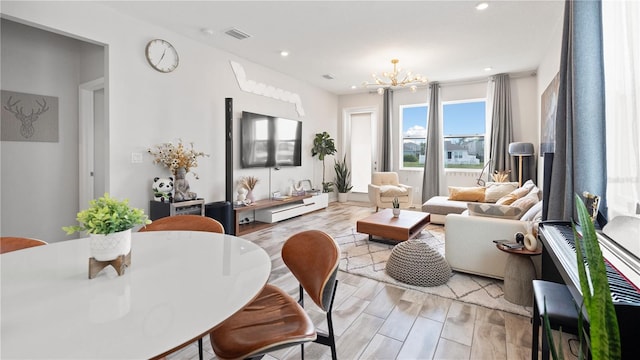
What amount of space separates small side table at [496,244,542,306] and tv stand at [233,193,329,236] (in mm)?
3289

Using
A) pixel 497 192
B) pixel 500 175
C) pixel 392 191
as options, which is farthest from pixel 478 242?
pixel 500 175

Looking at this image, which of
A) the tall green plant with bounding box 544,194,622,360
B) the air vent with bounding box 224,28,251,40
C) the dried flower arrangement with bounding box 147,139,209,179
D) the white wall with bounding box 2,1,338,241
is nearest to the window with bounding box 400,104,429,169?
the white wall with bounding box 2,1,338,241

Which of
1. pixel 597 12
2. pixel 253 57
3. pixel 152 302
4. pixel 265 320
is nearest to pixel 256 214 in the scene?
pixel 253 57

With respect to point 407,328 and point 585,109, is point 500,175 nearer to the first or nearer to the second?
point 585,109

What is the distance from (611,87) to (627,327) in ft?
6.06

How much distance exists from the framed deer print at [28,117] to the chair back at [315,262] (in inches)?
153

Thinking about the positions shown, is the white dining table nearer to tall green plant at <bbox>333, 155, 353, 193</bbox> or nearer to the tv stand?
the tv stand

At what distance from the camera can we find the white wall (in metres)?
3.04

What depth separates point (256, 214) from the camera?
5.11 m

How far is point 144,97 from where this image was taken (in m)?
3.52

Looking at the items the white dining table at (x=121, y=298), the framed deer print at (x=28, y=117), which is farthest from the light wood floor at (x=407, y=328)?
the framed deer print at (x=28, y=117)

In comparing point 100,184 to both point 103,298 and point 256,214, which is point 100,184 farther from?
point 103,298

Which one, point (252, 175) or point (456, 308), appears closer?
point (456, 308)

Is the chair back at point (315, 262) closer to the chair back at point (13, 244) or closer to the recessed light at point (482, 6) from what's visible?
A: the chair back at point (13, 244)
